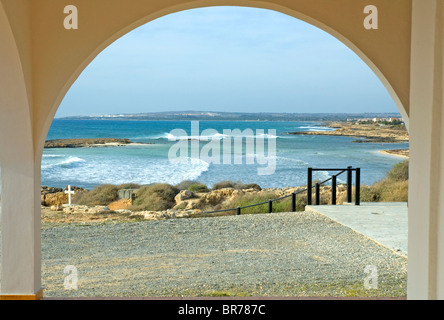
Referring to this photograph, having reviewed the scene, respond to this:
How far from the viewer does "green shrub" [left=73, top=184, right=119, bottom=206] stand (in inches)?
906

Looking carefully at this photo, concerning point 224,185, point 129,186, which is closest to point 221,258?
point 224,185

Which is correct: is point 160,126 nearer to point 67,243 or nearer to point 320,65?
point 320,65

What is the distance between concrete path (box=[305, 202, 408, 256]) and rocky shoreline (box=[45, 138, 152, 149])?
83.2 ft

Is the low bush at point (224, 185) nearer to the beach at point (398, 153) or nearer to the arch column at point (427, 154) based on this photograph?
the beach at point (398, 153)

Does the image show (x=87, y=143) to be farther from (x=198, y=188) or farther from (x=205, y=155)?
(x=198, y=188)

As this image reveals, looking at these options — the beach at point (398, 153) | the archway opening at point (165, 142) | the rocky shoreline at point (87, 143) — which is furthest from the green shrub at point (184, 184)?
the beach at point (398, 153)

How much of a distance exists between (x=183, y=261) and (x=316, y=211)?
11.3 feet

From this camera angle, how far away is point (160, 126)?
37.1 metres

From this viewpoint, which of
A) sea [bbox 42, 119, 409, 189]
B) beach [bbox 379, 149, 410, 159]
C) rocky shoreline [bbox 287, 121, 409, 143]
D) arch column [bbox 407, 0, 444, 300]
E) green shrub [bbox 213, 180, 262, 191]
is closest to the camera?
arch column [bbox 407, 0, 444, 300]

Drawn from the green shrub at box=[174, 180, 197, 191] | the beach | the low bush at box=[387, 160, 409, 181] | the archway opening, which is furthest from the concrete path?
the beach

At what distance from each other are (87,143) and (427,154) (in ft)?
106

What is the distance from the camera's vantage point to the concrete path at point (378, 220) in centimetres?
706

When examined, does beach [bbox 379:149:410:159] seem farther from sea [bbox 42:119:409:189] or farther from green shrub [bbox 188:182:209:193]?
green shrub [bbox 188:182:209:193]

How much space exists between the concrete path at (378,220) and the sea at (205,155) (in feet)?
54.4
